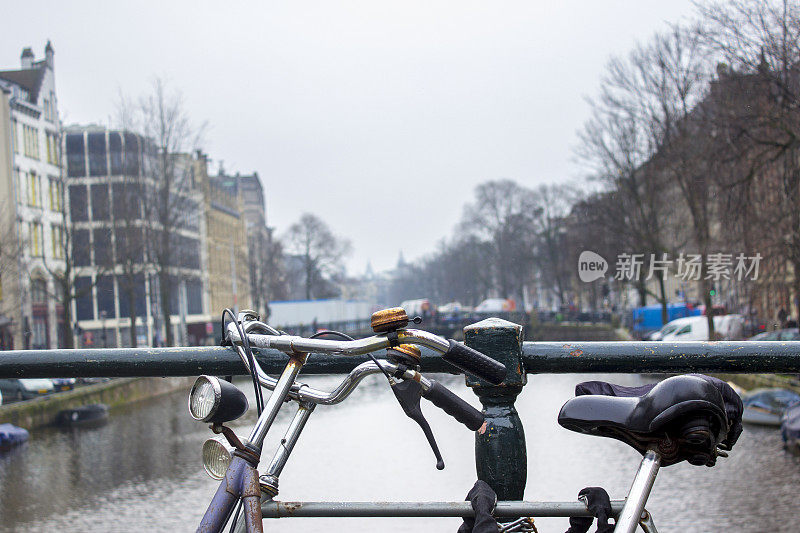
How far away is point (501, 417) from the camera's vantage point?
2205mm

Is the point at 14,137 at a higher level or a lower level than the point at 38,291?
higher

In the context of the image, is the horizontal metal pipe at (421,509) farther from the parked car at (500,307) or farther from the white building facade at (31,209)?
the white building facade at (31,209)

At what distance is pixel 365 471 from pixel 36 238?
25799 mm

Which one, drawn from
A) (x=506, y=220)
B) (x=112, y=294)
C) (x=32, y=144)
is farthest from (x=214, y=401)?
(x=506, y=220)

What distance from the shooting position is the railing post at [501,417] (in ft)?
7.12

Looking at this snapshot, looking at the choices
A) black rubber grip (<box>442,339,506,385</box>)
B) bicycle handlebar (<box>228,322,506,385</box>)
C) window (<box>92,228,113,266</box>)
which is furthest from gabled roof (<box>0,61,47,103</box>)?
black rubber grip (<box>442,339,506,385</box>)

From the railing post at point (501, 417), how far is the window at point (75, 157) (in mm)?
35203

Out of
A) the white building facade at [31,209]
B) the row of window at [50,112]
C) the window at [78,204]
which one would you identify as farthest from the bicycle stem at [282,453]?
the row of window at [50,112]

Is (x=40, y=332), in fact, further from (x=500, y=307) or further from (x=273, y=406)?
(x=273, y=406)

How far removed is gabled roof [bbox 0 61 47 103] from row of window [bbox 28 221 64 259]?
7.08 m

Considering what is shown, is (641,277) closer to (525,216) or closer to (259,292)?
(525,216)

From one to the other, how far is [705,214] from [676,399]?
23.7m

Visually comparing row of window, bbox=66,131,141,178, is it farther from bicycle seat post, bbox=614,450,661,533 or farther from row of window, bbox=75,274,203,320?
bicycle seat post, bbox=614,450,661,533

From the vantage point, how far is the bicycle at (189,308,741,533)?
63.5 inches
